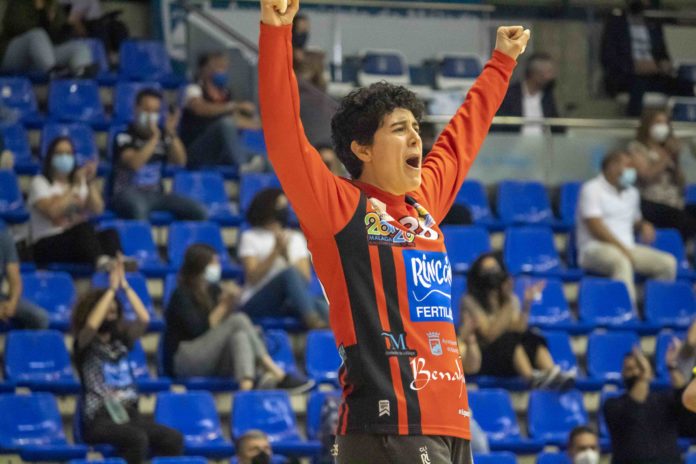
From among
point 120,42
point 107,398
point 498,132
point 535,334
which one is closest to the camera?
point 107,398

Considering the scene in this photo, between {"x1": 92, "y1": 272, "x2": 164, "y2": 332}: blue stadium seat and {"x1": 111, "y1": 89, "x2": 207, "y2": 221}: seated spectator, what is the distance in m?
0.78

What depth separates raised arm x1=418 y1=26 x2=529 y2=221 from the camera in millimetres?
3881

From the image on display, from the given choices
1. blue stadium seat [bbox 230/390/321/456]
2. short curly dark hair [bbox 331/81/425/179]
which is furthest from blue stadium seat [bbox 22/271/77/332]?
short curly dark hair [bbox 331/81/425/179]

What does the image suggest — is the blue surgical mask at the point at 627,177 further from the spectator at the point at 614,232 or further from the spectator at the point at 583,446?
the spectator at the point at 583,446

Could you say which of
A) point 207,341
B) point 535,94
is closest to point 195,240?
point 207,341

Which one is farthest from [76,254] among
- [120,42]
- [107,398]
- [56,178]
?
[120,42]

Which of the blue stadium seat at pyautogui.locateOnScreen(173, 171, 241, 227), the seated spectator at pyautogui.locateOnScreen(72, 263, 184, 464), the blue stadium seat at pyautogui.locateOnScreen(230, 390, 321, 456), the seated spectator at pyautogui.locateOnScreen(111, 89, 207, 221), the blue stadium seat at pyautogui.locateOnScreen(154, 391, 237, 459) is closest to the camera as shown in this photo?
the seated spectator at pyautogui.locateOnScreen(72, 263, 184, 464)

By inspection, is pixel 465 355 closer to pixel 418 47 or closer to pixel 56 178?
pixel 56 178

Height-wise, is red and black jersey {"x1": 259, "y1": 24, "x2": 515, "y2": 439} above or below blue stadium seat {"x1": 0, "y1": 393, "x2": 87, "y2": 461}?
above

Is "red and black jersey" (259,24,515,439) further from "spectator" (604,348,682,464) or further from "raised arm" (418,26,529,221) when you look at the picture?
"spectator" (604,348,682,464)

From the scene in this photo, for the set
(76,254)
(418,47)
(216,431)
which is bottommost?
(216,431)

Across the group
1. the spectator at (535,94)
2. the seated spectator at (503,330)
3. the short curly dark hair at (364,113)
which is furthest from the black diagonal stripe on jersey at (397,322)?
the spectator at (535,94)

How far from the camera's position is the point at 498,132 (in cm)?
1069

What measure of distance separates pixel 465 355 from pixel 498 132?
3.00m
